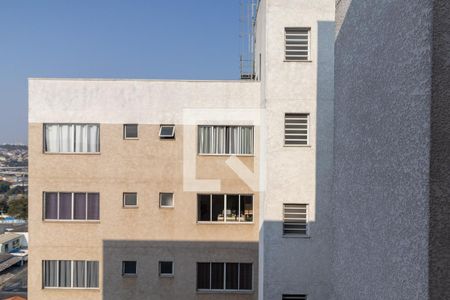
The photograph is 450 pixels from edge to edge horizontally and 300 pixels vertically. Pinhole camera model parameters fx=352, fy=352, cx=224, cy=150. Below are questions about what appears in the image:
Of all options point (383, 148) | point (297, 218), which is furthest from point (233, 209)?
point (383, 148)

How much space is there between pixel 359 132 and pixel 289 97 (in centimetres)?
449

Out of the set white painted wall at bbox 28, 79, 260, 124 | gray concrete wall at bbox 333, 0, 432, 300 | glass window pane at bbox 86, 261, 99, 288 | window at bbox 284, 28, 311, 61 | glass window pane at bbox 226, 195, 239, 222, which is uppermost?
window at bbox 284, 28, 311, 61

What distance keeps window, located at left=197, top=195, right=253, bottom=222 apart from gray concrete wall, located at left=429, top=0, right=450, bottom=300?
8.09 m

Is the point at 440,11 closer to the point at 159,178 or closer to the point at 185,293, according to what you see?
the point at 159,178

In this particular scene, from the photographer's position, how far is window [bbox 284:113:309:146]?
868cm

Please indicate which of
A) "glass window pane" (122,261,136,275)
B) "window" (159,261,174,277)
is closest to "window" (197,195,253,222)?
"window" (159,261,174,277)

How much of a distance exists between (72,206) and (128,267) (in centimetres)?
255

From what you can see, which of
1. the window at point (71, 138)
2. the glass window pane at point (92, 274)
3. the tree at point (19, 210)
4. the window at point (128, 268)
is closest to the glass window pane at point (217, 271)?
the window at point (128, 268)

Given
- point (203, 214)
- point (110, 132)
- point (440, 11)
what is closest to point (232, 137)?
point (203, 214)

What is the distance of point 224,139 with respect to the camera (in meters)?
10.8

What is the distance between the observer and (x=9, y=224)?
109938 millimetres

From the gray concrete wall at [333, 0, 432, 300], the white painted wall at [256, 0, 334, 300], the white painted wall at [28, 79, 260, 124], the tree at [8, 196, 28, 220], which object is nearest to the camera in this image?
the gray concrete wall at [333, 0, 432, 300]

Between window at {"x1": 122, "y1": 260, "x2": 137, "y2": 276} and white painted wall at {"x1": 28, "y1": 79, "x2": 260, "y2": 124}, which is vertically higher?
white painted wall at {"x1": 28, "y1": 79, "x2": 260, "y2": 124}

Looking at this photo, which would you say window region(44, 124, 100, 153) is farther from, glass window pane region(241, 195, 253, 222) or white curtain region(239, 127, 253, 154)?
glass window pane region(241, 195, 253, 222)
